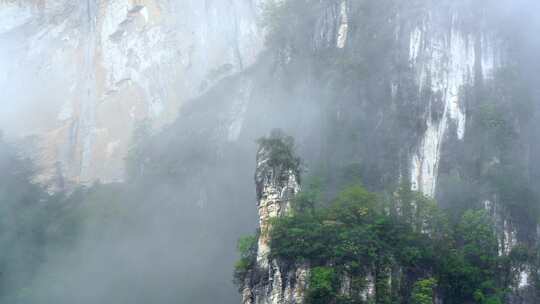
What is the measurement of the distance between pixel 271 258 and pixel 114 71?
22.5m

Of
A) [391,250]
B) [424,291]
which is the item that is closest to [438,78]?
[391,250]

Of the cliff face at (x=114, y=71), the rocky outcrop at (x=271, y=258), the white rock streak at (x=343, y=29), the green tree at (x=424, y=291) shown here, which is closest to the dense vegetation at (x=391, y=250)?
the green tree at (x=424, y=291)

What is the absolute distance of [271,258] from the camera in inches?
1887

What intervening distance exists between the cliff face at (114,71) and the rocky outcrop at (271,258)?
1467 centimetres

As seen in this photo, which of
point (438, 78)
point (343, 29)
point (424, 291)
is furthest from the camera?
point (343, 29)

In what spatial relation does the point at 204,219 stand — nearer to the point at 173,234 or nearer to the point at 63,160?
the point at 173,234

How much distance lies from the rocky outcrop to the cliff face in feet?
48.1

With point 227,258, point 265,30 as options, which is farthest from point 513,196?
point 265,30

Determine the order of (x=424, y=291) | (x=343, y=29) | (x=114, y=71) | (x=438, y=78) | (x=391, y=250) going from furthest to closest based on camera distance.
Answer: (x=114, y=71) → (x=343, y=29) → (x=438, y=78) → (x=391, y=250) → (x=424, y=291)

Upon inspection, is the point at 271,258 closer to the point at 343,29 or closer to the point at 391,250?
the point at 391,250

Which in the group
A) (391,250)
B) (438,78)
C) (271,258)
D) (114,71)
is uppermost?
(114,71)

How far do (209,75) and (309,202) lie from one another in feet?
54.0

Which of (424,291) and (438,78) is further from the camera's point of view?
(438,78)

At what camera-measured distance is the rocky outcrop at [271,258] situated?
46.9 meters
